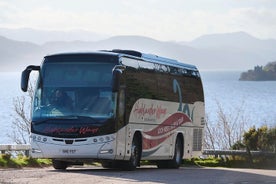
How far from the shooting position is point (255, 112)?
314 feet

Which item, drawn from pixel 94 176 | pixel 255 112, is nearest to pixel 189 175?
pixel 94 176

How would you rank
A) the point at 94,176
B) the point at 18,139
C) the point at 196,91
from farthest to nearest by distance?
the point at 18,139, the point at 196,91, the point at 94,176

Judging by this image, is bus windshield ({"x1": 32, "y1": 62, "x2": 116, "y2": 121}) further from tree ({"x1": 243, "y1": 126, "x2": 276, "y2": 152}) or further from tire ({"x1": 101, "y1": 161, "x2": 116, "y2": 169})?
tree ({"x1": 243, "y1": 126, "x2": 276, "y2": 152})

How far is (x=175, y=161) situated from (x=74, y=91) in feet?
21.2

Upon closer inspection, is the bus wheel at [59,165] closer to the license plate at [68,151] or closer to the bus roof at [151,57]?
the license plate at [68,151]

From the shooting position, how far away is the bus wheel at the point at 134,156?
25938 mm

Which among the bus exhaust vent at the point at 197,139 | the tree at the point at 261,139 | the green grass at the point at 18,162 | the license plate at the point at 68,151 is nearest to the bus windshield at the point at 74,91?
the license plate at the point at 68,151

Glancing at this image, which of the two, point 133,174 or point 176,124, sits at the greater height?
point 176,124

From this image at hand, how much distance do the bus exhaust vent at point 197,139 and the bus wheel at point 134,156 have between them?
5.79 metres

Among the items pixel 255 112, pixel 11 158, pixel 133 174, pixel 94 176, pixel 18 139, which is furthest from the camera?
pixel 255 112

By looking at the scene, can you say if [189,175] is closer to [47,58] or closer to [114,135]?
[114,135]

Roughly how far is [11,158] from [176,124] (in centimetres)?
516

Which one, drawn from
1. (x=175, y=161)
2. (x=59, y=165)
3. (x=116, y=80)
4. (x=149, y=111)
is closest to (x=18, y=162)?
(x=59, y=165)

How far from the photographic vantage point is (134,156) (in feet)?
85.9
